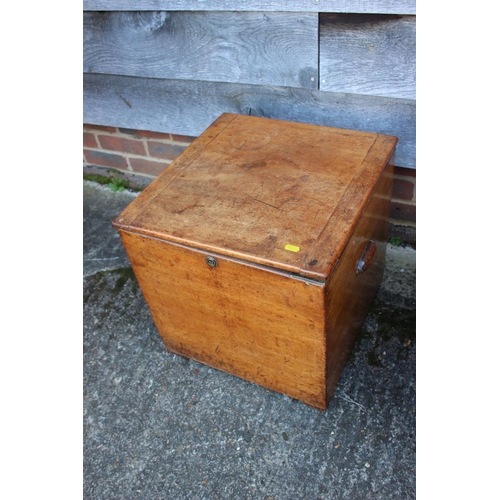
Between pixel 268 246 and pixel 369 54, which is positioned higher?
pixel 369 54

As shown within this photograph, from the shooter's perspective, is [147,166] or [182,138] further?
[147,166]

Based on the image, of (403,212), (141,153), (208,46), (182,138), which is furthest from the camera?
(141,153)

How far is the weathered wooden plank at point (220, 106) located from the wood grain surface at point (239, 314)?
781 millimetres

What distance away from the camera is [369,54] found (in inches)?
58.6

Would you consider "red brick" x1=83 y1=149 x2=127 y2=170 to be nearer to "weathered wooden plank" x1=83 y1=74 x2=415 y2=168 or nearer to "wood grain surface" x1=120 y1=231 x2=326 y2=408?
"weathered wooden plank" x1=83 y1=74 x2=415 y2=168

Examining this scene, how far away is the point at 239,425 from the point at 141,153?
53.2 inches

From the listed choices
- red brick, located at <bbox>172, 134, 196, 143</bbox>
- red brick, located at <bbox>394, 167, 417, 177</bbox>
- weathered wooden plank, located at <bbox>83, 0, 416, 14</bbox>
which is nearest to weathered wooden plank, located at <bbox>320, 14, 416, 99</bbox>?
weathered wooden plank, located at <bbox>83, 0, 416, 14</bbox>

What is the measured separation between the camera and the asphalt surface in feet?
4.30

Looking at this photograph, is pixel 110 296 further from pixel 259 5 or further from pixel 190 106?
pixel 259 5

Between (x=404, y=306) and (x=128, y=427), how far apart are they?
102cm

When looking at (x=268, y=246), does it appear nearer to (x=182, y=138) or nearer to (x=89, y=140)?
(x=182, y=138)

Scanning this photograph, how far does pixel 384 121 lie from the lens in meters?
1.61

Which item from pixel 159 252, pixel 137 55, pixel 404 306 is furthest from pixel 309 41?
pixel 404 306

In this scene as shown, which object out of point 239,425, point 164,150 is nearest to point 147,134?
point 164,150
